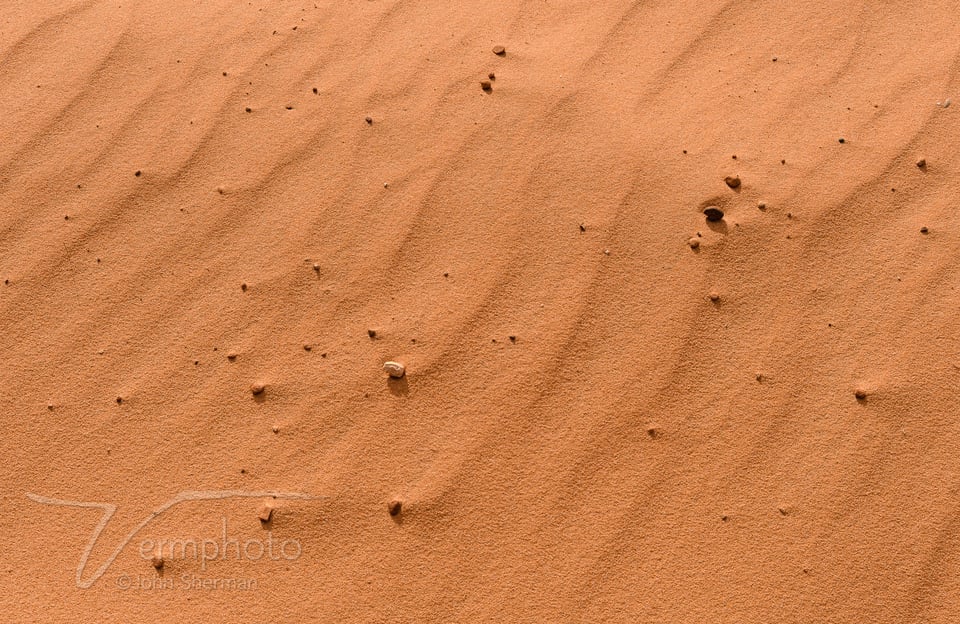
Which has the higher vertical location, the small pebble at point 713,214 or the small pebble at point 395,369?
the small pebble at point 713,214

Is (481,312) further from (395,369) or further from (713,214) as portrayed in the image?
(713,214)

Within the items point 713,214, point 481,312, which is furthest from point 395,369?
point 713,214

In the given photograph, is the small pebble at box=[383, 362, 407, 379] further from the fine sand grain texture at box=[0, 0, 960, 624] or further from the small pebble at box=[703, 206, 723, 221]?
the small pebble at box=[703, 206, 723, 221]

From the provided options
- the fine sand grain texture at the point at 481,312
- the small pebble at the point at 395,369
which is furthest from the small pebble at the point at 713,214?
the small pebble at the point at 395,369

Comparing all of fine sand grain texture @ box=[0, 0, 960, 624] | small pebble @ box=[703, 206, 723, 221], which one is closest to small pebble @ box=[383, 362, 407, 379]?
fine sand grain texture @ box=[0, 0, 960, 624]

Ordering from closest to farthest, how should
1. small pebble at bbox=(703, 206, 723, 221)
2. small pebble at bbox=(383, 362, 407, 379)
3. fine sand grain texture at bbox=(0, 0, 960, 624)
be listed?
fine sand grain texture at bbox=(0, 0, 960, 624) → small pebble at bbox=(383, 362, 407, 379) → small pebble at bbox=(703, 206, 723, 221)

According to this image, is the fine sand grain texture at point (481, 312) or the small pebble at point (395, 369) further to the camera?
the small pebble at point (395, 369)

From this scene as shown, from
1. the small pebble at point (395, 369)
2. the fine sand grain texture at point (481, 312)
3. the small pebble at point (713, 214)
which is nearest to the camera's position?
Answer: the fine sand grain texture at point (481, 312)

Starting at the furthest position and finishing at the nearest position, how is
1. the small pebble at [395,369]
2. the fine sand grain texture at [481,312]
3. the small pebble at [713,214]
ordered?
the small pebble at [713,214] → the small pebble at [395,369] → the fine sand grain texture at [481,312]

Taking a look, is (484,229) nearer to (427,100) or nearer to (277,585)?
(427,100)

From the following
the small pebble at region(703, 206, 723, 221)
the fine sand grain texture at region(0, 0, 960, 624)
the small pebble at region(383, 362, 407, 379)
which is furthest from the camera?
the small pebble at region(703, 206, 723, 221)

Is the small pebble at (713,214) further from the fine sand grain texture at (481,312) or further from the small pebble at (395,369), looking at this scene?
the small pebble at (395,369)
